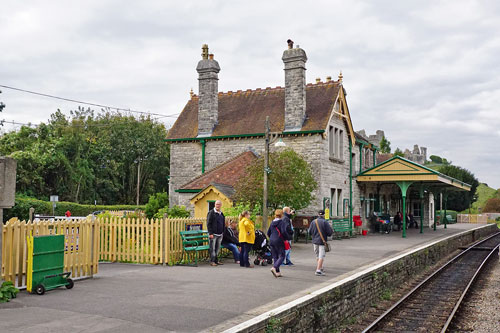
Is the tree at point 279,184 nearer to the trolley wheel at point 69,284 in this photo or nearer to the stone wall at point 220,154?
the stone wall at point 220,154

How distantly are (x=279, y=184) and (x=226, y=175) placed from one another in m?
4.31

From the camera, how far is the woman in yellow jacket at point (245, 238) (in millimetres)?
13000

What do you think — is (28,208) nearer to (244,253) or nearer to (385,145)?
(244,253)

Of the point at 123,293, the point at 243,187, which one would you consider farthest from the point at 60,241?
the point at 243,187

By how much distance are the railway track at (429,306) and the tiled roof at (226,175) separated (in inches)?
368

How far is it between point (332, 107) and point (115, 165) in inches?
1097

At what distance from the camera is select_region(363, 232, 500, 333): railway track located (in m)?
10.6

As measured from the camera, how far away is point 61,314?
708 centimetres

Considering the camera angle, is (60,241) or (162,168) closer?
(60,241)

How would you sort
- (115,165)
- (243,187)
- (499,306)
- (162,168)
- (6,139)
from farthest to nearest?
(162,168) < (115,165) < (6,139) < (243,187) < (499,306)

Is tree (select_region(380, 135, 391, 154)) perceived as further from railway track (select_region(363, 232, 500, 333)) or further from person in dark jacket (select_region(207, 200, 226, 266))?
person in dark jacket (select_region(207, 200, 226, 266))

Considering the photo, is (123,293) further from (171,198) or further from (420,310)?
(171,198)

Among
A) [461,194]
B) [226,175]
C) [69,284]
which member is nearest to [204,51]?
[226,175]

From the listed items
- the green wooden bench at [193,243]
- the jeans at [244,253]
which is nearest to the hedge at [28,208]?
the green wooden bench at [193,243]
